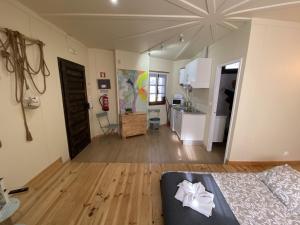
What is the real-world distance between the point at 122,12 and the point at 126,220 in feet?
9.33

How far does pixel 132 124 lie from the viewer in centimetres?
433

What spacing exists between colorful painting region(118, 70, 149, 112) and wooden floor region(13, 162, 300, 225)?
2289 millimetres

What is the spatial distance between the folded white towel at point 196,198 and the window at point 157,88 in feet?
13.3

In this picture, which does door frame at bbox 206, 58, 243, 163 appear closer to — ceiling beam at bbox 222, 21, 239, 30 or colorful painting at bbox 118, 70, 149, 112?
ceiling beam at bbox 222, 21, 239, 30

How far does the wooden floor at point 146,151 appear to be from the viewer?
3.05 metres

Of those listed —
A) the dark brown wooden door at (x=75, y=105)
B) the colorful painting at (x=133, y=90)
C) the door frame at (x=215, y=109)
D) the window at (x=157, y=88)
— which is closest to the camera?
the door frame at (x=215, y=109)

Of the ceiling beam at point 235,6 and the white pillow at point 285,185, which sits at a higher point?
the ceiling beam at point 235,6

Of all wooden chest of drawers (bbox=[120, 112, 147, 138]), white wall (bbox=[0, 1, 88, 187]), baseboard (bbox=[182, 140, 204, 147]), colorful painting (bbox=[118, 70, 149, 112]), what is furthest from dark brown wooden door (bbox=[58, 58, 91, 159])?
baseboard (bbox=[182, 140, 204, 147])

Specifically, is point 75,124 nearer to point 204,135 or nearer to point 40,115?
point 40,115

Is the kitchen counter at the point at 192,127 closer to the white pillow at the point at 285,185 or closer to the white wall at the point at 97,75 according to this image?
the white pillow at the point at 285,185

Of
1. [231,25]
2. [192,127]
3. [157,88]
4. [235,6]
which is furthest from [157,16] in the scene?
[157,88]

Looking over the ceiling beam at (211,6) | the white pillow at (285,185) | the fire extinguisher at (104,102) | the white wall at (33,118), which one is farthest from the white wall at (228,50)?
the white wall at (33,118)

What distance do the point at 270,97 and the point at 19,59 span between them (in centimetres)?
405

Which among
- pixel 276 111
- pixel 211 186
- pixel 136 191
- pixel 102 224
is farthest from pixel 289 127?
pixel 102 224
